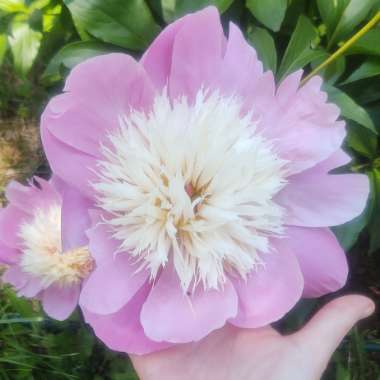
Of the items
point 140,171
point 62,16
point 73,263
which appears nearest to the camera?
point 140,171

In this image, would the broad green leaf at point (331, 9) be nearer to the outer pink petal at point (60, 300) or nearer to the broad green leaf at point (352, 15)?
the broad green leaf at point (352, 15)

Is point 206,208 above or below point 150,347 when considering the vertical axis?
above

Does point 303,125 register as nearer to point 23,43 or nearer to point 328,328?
point 328,328

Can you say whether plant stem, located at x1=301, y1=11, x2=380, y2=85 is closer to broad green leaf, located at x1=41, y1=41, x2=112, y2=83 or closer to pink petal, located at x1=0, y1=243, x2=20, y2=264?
broad green leaf, located at x1=41, y1=41, x2=112, y2=83

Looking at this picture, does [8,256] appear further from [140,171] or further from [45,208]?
[140,171]

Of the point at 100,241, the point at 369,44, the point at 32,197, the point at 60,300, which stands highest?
the point at 369,44

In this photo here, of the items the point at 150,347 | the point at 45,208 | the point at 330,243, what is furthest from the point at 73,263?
the point at 330,243

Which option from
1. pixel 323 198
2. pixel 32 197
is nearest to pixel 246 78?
pixel 323 198
